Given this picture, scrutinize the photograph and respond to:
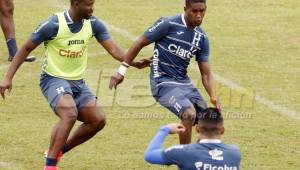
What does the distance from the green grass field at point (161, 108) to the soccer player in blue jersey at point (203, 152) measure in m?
3.33

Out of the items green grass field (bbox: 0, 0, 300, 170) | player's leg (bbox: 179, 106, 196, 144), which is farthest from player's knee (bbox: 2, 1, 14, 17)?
player's leg (bbox: 179, 106, 196, 144)

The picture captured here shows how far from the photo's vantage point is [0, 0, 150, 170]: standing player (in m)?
11.2

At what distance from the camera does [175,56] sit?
12.1m

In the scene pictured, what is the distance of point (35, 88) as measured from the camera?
15984 millimetres

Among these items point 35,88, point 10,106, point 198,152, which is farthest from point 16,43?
point 198,152

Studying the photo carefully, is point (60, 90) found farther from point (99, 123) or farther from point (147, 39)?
point (147, 39)

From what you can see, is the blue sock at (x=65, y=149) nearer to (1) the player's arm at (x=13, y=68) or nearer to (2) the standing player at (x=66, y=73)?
(2) the standing player at (x=66, y=73)

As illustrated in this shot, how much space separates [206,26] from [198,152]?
40.6 ft

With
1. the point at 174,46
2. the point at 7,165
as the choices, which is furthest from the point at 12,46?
the point at 174,46

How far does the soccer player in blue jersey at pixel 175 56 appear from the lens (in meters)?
12.0

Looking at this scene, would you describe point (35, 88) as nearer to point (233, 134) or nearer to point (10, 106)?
point (10, 106)

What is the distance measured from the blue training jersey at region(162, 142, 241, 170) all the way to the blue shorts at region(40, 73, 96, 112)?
2.90 metres

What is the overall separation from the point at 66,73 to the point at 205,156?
3.42 meters

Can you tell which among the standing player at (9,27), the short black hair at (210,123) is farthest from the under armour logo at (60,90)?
the standing player at (9,27)
